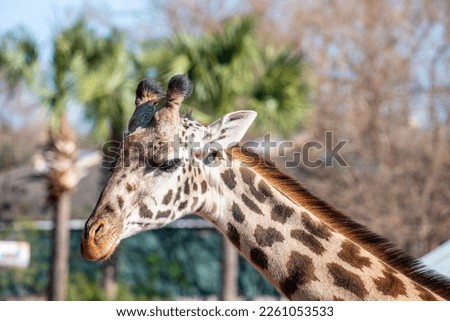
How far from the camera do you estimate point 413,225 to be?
24359mm

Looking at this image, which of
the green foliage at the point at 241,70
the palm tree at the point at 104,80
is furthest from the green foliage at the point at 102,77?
the green foliage at the point at 241,70

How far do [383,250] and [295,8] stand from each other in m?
24.4

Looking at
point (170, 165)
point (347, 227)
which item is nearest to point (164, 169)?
point (170, 165)

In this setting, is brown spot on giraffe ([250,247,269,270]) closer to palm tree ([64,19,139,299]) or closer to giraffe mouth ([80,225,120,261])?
giraffe mouth ([80,225,120,261])

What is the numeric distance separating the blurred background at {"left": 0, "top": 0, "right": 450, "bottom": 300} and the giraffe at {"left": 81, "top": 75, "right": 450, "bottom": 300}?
2182mm

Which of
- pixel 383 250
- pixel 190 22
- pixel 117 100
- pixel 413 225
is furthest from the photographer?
pixel 190 22

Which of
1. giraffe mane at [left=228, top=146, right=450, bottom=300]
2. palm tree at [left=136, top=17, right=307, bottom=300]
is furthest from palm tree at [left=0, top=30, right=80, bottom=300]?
giraffe mane at [left=228, top=146, right=450, bottom=300]

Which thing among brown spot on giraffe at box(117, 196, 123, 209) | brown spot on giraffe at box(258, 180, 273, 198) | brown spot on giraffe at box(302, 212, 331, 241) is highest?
brown spot on giraffe at box(258, 180, 273, 198)

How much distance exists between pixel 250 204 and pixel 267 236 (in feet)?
0.71

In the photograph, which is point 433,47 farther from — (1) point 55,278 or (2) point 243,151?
(2) point 243,151

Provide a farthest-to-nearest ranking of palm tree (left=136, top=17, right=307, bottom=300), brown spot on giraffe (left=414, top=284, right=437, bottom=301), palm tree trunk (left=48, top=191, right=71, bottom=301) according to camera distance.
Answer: palm tree trunk (left=48, top=191, right=71, bottom=301) → palm tree (left=136, top=17, right=307, bottom=300) → brown spot on giraffe (left=414, top=284, right=437, bottom=301)

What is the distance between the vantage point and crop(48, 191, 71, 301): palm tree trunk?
1702 centimetres

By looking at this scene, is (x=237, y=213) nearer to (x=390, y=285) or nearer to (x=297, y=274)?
(x=297, y=274)
